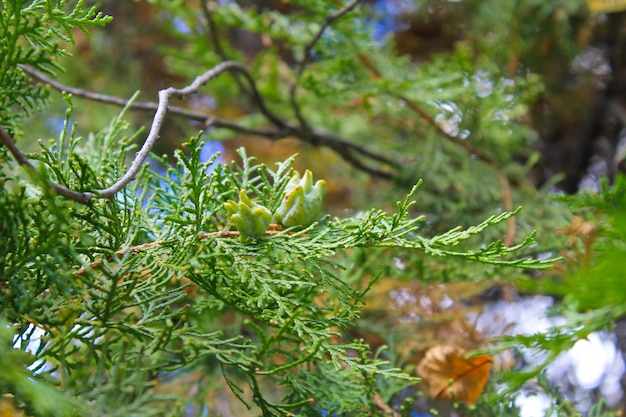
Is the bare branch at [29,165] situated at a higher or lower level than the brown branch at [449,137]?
higher

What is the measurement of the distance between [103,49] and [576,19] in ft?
4.64

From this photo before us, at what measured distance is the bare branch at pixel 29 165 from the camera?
1.40 feet

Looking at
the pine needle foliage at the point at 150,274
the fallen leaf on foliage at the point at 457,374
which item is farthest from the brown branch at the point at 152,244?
the fallen leaf on foliage at the point at 457,374

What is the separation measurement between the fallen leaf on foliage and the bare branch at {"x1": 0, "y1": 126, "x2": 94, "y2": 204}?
1.80 ft

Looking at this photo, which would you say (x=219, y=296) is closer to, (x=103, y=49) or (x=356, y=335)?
(x=356, y=335)

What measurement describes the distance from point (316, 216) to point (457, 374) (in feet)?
1.22

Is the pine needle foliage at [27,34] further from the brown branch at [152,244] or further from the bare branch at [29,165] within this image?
the brown branch at [152,244]

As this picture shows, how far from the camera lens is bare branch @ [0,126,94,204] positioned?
1.40 ft

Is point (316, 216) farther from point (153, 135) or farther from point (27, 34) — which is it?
point (27, 34)

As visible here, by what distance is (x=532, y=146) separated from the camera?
159 centimetres

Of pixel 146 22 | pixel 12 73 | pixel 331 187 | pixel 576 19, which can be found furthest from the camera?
pixel 146 22

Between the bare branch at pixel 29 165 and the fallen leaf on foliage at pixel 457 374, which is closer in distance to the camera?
the bare branch at pixel 29 165

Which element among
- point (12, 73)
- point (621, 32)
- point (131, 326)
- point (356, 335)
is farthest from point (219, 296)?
point (621, 32)

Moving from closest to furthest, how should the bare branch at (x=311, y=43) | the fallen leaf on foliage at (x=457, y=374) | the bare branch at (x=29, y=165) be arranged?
the bare branch at (x=29, y=165) → the fallen leaf on foliage at (x=457, y=374) → the bare branch at (x=311, y=43)
